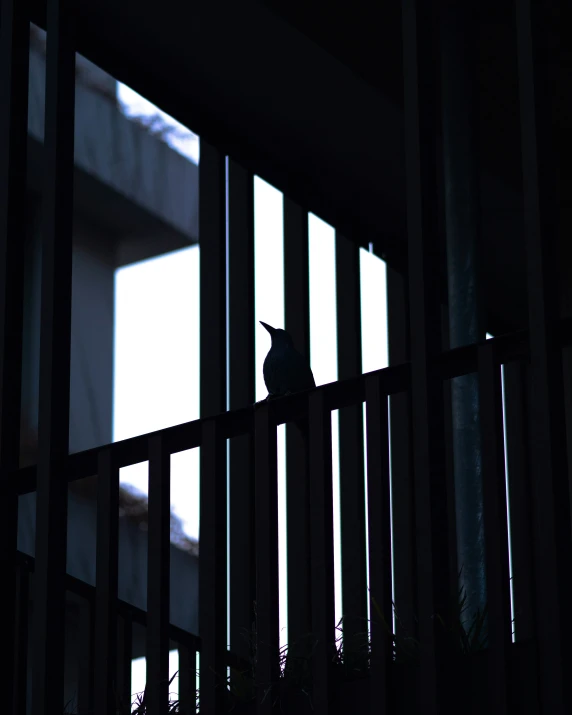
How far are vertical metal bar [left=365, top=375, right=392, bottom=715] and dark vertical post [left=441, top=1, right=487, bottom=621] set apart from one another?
0.83 m

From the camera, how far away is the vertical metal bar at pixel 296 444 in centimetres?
565

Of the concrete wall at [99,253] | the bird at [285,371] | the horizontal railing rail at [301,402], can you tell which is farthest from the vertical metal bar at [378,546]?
the concrete wall at [99,253]

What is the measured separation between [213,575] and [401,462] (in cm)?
301

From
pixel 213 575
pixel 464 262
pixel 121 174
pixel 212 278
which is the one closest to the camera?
pixel 213 575

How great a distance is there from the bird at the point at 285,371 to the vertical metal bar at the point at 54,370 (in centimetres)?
80

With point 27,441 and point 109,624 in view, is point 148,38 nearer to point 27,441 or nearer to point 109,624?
point 27,441

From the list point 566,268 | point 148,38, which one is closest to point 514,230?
point 566,268

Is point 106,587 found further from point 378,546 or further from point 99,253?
point 99,253

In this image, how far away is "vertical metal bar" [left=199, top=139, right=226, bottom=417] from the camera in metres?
5.55

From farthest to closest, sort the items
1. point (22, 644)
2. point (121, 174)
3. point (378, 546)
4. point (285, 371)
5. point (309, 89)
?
point (121, 174) → point (309, 89) → point (22, 644) → point (285, 371) → point (378, 546)

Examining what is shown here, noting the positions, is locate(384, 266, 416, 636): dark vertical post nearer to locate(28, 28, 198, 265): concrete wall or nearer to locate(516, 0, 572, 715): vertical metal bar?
locate(28, 28, 198, 265): concrete wall

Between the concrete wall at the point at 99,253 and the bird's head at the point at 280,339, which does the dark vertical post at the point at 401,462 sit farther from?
the bird's head at the point at 280,339

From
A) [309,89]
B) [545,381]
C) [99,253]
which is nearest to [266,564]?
[545,381]

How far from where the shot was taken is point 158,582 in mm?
3572
